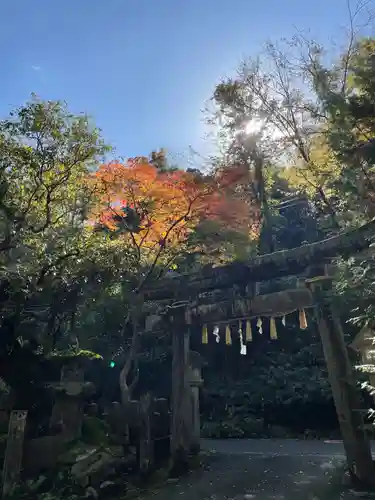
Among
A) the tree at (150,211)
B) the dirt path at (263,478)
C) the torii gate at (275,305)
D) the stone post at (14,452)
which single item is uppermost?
the tree at (150,211)

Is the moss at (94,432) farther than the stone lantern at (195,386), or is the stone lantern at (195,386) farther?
the stone lantern at (195,386)

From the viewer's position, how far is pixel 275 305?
389 inches

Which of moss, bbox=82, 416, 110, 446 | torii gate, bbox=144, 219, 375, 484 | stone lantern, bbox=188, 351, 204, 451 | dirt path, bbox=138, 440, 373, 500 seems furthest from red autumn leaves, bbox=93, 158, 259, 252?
dirt path, bbox=138, 440, 373, 500

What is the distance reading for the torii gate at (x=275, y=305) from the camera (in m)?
7.43

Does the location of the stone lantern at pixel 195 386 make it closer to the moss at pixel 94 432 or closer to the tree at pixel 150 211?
the tree at pixel 150 211

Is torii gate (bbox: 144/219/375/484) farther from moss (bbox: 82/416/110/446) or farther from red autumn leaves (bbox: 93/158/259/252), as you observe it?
moss (bbox: 82/416/110/446)

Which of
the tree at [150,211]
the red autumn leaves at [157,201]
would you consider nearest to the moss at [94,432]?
the tree at [150,211]

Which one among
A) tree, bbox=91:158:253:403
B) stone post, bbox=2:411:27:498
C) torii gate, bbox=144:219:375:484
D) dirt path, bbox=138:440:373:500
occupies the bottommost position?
dirt path, bbox=138:440:373:500

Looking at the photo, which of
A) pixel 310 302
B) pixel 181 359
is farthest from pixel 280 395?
pixel 310 302

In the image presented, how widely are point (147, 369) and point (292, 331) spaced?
26.4 ft

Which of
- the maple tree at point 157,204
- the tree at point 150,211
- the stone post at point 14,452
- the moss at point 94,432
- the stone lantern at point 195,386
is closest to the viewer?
the stone post at point 14,452

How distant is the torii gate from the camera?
24.4 ft

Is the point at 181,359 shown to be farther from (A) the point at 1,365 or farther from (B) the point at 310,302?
(A) the point at 1,365

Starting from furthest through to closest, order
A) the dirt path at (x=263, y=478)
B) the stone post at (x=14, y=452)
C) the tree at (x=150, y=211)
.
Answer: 1. the tree at (x=150, y=211)
2. the stone post at (x=14, y=452)
3. the dirt path at (x=263, y=478)
